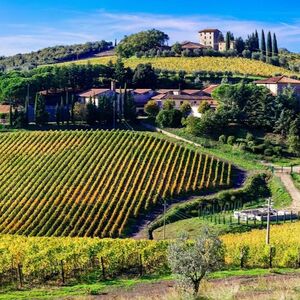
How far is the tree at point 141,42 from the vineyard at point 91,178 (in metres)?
87.5

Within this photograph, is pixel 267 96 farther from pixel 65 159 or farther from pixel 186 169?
pixel 65 159

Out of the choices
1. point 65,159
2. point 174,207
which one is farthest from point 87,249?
point 65,159

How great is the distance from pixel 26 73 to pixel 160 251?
85889 mm

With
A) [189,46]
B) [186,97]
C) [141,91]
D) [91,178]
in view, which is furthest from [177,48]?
[91,178]

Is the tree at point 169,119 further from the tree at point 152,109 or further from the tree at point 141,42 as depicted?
the tree at point 141,42

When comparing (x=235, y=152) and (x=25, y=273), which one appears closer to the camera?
(x=25, y=273)

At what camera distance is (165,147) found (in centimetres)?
6531

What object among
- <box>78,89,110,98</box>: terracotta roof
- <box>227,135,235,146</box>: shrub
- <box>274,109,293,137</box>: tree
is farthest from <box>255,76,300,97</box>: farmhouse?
<box>78,89,110,98</box>: terracotta roof

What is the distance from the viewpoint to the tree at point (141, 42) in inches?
6142

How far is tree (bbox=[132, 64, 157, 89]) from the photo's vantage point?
111 metres

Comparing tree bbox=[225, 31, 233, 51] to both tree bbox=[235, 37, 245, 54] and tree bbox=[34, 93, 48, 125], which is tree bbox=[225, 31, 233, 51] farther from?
tree bbox=[34, 93, 48, 125]

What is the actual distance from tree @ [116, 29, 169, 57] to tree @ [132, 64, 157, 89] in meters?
44.5

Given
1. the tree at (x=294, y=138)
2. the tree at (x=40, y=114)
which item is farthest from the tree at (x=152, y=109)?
the tree at (x=294, y=138)

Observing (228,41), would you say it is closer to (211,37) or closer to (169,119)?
(211,37)
